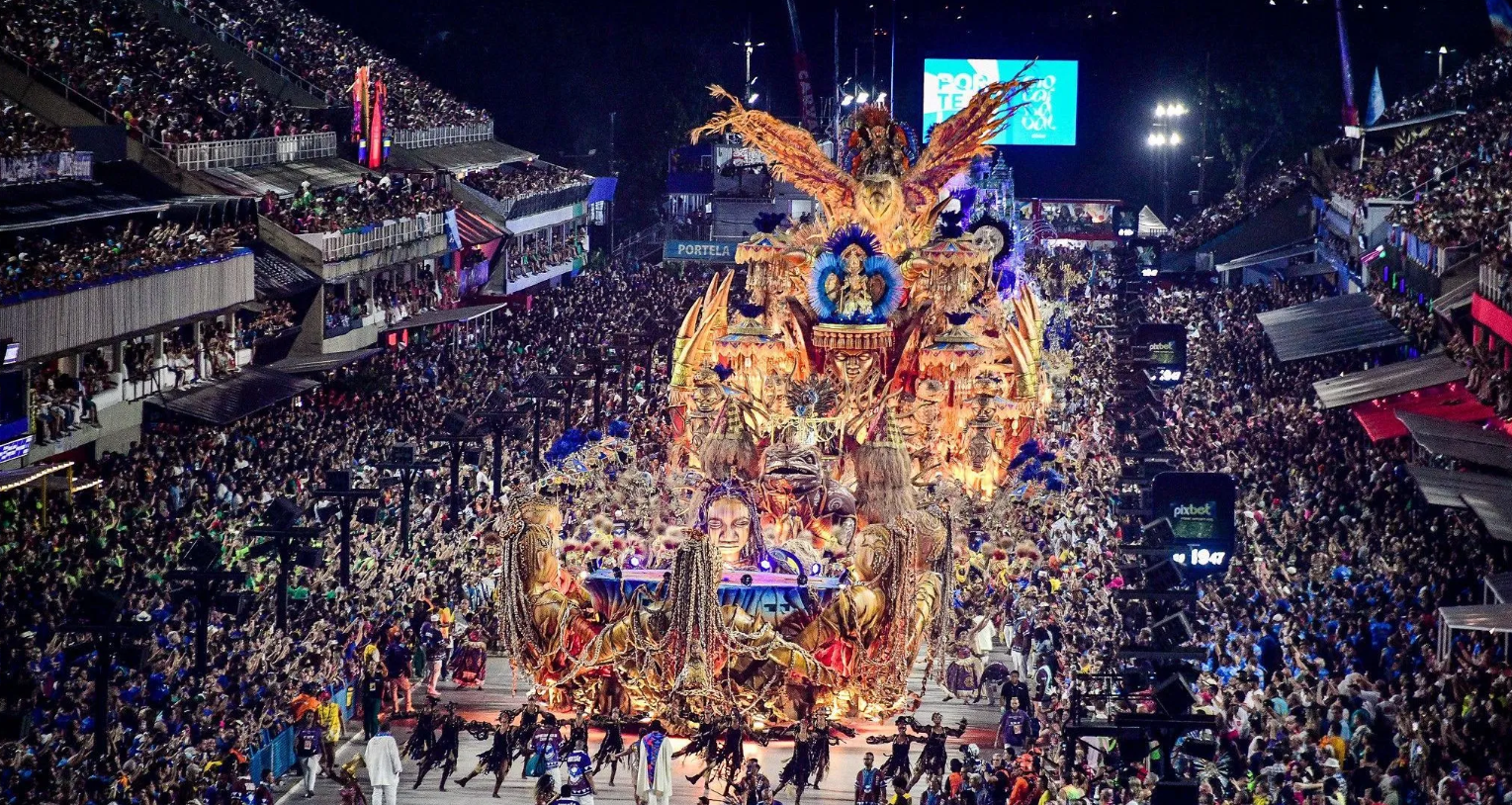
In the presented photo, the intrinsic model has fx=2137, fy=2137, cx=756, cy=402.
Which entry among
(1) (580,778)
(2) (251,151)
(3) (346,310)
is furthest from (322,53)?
(1) (580,778)

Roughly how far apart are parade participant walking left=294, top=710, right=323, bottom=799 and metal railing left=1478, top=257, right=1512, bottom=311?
17.1 m

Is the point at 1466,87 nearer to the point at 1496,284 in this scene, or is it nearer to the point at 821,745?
the point at 1496,284

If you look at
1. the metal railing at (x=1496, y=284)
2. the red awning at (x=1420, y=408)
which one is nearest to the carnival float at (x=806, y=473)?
the red awning at (x=1420, y=408)

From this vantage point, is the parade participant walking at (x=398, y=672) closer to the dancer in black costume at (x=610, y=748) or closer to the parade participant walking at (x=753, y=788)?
the dancer in black costume at (x=610, y=748)

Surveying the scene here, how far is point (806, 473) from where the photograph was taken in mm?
27422

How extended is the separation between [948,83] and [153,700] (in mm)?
65428

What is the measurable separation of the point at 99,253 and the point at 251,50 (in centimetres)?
2198

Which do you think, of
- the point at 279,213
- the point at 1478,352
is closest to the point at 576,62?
the point at 279,213

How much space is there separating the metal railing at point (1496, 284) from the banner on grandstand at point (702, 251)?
33589 mm

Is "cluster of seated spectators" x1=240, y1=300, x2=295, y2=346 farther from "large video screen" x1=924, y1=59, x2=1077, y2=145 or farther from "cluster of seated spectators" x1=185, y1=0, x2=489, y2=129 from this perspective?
"large video screen" x1=924, y1=59, x2=1077, y2=145

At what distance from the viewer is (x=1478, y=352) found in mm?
32156

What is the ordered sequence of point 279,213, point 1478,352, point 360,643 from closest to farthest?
point 360,643
point 1478,352
point 279,213

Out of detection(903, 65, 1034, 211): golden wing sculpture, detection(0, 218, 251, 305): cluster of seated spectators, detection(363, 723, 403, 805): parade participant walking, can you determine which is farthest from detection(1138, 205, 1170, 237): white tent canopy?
detection(363, 723, 403, 805): parade participant walking

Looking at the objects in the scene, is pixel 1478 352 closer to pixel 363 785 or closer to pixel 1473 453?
pixel 1473 453
